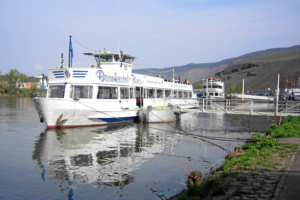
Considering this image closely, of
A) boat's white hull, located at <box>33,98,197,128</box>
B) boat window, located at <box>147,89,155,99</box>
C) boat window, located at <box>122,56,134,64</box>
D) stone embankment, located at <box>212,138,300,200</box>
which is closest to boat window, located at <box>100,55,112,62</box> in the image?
boat window, located at <box>122,56,134,64</box>

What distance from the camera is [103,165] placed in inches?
395

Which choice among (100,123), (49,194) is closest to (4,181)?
(49,194)

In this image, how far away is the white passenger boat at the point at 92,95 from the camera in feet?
59.4

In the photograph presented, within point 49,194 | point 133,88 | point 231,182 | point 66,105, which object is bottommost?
point 49,194

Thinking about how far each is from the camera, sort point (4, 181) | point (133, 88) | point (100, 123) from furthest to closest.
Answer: point (133, 88)
point (100, 123)
point (4, 181)

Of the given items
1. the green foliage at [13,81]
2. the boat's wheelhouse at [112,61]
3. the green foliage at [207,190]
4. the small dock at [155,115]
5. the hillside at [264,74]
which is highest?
the hillside at [264,74]

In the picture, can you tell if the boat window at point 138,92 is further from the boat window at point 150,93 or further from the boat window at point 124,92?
the boat window at point 124,92

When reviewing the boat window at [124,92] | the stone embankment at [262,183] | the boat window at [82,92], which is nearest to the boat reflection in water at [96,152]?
the boat window at [82,92]

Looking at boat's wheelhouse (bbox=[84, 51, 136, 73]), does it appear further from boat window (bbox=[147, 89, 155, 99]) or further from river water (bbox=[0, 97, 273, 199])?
river water (bbox=[0, 97, 273, 199])

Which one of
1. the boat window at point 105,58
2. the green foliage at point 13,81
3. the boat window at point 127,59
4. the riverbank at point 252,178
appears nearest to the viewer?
the riverbank at point 252,178

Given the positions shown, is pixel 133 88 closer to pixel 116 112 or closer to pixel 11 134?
pixel 116 112

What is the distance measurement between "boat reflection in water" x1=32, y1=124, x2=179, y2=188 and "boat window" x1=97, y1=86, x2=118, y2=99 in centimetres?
259

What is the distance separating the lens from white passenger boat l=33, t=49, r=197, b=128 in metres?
18.1

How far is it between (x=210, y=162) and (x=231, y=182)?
3.81 metres
